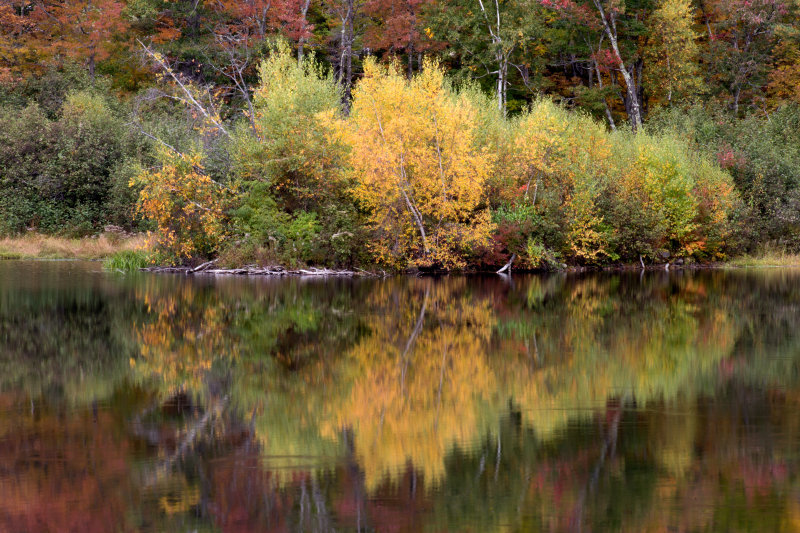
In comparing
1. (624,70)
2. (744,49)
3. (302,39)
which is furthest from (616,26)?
(302,39)

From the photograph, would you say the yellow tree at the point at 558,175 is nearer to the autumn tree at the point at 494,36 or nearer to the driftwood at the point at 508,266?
the driftwood at the point at 508,266

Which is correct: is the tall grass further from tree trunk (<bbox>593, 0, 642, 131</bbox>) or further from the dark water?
tree trunk (<bbox>593, 0, 642, 131</bbox>)

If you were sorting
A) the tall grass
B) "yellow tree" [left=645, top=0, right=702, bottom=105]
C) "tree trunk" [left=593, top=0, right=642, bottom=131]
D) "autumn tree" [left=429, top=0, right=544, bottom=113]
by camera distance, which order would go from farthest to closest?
"yellow tree" [left=645, top=0, right=702, bottom=105] → "autumn tree" [left=429, top=0, right=544, bottom=113] → "tree trunk" [left=593, top=0, right=642, bottom=131] → the tall grass

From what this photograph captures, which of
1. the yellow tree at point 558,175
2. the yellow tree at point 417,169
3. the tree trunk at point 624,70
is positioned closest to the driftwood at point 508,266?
the yellow tree at point 558,175

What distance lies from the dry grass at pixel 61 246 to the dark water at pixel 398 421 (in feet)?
75.6

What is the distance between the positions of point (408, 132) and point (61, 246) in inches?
776

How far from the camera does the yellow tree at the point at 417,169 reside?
111 feet

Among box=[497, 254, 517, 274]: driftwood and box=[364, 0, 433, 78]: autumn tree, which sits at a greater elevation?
box=[364, 0, 433, 78]: autumn tree

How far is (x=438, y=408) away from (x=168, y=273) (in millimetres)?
26949

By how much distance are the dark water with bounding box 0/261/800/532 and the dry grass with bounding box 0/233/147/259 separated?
2306 cm

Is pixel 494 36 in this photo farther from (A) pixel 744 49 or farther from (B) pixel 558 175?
(B) pixel 558 175

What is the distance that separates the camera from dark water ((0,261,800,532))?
729 cm

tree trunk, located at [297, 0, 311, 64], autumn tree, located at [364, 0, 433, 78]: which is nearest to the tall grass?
tree trunk, located at [297, 0, 311, 64]

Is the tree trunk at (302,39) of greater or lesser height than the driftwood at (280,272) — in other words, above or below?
above
